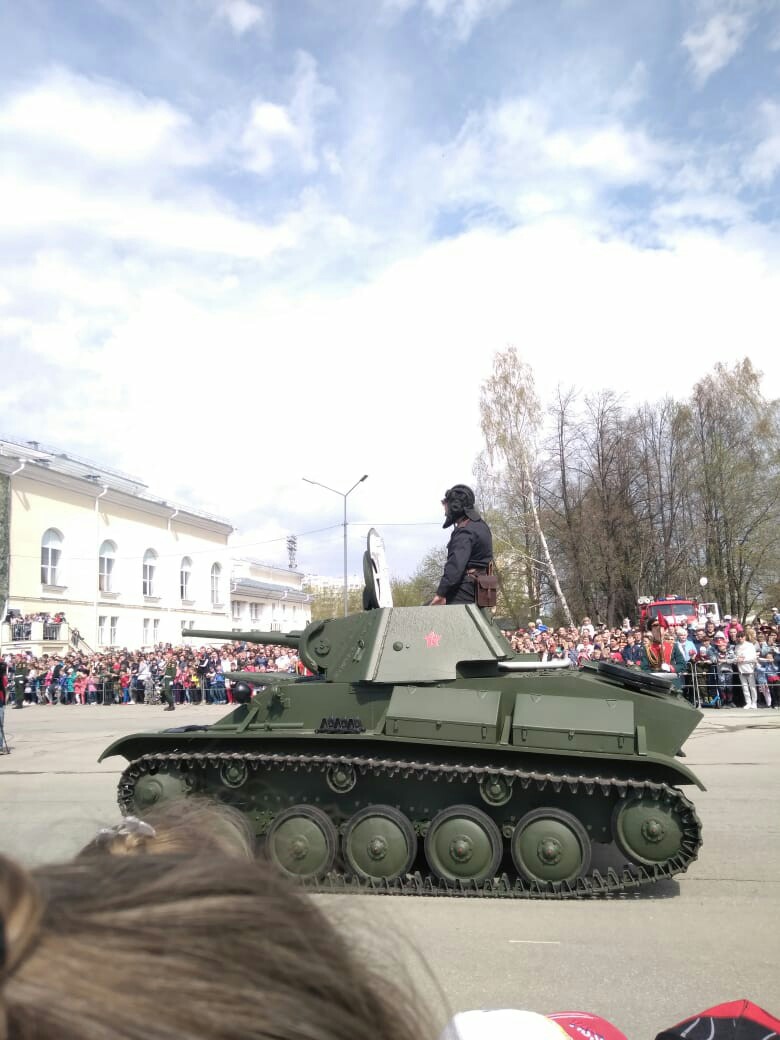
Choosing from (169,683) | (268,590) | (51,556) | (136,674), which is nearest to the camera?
(169,683)

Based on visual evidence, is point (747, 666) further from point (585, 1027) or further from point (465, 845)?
point (585, 1027)

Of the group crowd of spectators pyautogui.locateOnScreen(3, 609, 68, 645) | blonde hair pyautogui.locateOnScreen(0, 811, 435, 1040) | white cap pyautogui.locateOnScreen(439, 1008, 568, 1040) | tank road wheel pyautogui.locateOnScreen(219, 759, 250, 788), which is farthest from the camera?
crowd of spectators pyautogui.locateOnScreen(3, 609, 68, 645)

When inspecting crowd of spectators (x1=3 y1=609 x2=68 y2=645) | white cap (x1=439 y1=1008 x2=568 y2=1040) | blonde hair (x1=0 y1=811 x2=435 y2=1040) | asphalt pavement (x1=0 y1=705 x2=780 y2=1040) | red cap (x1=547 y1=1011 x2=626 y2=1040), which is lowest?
asphalt pavement (x1=0 y1=705 x2=780 y2=1040)

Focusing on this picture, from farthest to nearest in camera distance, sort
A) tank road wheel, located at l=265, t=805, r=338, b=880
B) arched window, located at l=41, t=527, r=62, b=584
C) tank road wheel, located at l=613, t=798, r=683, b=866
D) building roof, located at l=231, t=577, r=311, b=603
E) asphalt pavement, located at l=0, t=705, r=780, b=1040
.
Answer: building roof, located at l=231, t=577, r=311, b=603 → arched window, located at l=41, t=527, r=62, b=584 → tank road wheel, located at l=265, t=805, r=338, b=880 → tank road wheel, located at l=613, t=798, r=683, b=866 → asphalt pavement, located at l=0, t=705, r=780, b=1040

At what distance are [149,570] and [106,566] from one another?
3.45 meters

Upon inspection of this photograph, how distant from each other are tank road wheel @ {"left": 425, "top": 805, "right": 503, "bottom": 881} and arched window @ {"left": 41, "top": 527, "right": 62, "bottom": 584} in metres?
31.7

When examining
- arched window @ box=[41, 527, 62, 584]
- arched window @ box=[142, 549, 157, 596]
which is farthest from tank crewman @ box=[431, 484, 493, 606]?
arched window @ box=[142, 549, 157, 596]

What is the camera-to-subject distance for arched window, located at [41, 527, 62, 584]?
34.8 metres

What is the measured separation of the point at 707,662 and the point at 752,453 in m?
17.8

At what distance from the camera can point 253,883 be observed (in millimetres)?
863

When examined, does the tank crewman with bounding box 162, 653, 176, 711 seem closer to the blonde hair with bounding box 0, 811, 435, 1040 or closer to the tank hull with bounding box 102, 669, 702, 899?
the tank hull with bounding box 102, 669, 702, 899

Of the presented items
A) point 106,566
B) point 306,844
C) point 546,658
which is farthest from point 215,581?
point 306,844

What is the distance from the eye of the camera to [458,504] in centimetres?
737

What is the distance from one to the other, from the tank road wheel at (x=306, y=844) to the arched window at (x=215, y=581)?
4275 cm
